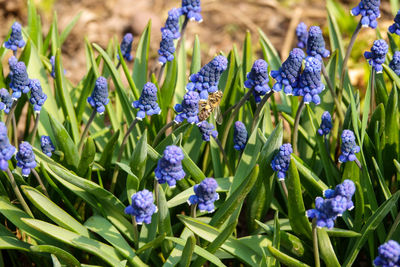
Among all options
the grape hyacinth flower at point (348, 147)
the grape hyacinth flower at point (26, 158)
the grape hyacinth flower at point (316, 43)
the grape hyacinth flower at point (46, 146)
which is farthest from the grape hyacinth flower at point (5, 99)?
the grape hyacinth flower at point (348, 147)

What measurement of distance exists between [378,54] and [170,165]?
1.77m

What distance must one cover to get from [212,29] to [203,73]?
5.02 m

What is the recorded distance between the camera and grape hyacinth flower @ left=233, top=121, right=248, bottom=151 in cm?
380

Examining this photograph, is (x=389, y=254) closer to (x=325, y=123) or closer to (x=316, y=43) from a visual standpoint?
(x=325, y=123)

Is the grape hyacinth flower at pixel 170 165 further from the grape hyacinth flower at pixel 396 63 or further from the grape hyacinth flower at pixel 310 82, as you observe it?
the grape hyacinth flower at pixel 396 63

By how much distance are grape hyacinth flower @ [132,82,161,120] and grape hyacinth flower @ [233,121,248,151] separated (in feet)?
2.09

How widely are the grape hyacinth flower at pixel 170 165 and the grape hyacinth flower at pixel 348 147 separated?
1.18 meters

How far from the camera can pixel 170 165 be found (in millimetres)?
2875

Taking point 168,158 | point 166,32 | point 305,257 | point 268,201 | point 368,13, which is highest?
point 368,13

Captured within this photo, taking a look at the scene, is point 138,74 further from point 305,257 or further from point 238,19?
point 238,19

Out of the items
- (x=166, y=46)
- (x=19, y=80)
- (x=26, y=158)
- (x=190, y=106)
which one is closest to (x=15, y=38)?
(x=19, y=80)

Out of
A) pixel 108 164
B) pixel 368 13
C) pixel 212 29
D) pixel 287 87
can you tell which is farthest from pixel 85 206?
pixel 212 29

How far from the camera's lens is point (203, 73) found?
3379 mm

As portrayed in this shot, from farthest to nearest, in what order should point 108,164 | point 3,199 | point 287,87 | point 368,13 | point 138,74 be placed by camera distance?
point 138,74 → point 108,164 → point 368,13 → point 3,199 → point 287,87
